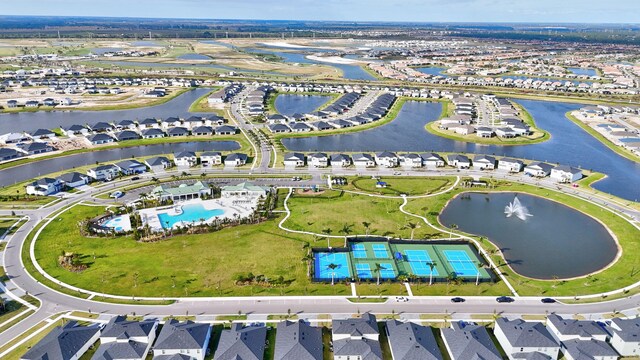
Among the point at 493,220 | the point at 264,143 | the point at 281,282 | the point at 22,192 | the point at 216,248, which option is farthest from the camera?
the point at 264,143

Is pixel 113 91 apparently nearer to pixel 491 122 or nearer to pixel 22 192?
pixel 22 192

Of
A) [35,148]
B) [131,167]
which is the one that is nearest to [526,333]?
[131,167]

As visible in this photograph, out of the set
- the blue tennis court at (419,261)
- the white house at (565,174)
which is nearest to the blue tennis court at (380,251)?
the blue tennis court at (419,261)

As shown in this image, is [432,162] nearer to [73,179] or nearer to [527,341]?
[527,341]

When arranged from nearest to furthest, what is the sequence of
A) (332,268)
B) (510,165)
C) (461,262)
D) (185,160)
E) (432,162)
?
(332,268), (461,262), (510,165), (185,160), (432,162)

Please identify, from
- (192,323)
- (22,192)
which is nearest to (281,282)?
(192,323)

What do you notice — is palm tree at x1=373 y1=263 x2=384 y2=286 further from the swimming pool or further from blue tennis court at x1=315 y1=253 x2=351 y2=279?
the swimming pool
